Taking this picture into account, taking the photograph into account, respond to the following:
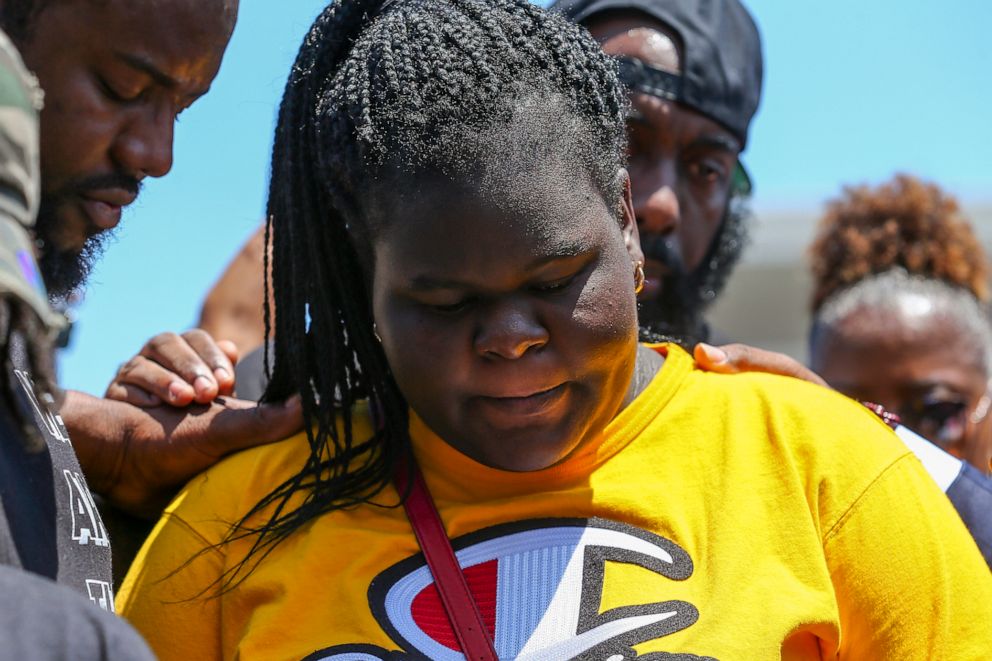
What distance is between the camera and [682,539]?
2.23 metres

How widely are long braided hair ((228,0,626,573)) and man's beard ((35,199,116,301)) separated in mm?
382

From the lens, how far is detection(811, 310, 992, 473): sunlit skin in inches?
170

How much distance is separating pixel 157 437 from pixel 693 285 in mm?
1740

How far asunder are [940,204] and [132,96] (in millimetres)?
3492

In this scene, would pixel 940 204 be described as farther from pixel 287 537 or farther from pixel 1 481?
pixel 1 481

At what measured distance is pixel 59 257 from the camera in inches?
87.4

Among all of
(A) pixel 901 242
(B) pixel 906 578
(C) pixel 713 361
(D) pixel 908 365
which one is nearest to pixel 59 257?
(C) pixel 713 361

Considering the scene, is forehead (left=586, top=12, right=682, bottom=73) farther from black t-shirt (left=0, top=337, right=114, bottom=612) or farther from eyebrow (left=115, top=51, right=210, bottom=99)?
black t-shirt (left=0, top=337, right=114, bottom=612)

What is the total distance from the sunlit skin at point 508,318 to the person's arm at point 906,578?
48 centimetres

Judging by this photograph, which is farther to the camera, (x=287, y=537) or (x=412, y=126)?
(x=287, y=537)

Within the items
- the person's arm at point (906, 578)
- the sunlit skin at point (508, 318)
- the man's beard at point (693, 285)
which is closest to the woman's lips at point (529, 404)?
the sunlit skin at point (508, 318)

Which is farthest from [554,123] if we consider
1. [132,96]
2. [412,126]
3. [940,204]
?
[940,204]

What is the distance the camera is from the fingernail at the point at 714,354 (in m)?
2.55

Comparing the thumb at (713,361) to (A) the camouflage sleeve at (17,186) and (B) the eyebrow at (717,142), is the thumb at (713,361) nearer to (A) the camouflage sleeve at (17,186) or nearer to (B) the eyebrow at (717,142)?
(B) the eyebrow at (717,142)
